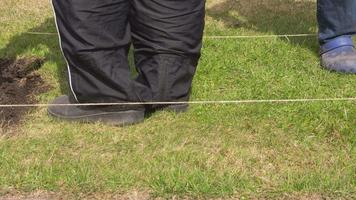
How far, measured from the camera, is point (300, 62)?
13.4 ft

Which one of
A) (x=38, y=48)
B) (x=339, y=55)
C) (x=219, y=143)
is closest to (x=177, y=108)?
(x=219, y=143)

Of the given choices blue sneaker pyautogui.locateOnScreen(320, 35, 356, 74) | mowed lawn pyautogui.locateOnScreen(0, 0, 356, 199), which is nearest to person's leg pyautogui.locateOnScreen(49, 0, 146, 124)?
mowed lawn pyautogui.locateOnScreen(0, 0, 356, 199)

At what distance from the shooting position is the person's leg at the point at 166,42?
3152 mm

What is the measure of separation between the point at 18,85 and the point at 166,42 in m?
1.18

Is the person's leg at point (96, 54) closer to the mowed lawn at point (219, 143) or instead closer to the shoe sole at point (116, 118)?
the shoe sole at point (116, 118)

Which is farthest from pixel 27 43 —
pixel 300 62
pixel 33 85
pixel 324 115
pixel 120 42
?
pixel 324 115

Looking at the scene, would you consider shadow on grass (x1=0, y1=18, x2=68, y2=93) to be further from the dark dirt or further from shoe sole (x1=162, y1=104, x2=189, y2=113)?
shoe sole (x1=162, y1=104, x2=189, y2=113)

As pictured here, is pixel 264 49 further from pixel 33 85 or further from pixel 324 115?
pixel 33 85

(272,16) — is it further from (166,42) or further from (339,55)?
(166,42)

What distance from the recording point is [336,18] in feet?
13.3

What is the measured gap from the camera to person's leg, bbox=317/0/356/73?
3963 millimetres

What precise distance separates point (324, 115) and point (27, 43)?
8.01 ft

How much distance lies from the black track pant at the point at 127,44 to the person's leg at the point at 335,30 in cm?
112

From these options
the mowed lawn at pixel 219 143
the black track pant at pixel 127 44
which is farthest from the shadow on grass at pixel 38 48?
the black track pant at pixel 127 44
